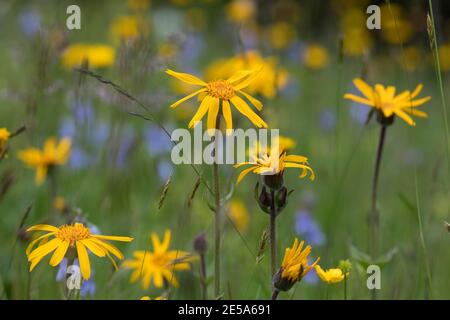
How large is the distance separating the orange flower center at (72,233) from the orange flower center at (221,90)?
0.93ft

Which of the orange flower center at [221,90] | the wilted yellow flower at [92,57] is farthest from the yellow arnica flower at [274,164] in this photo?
the wilted yellow flower at [92,57]

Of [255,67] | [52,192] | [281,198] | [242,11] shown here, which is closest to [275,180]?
[281,198]

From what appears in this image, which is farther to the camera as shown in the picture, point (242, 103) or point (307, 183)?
point (307, 183)

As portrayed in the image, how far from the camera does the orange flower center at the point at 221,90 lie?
3.80 ft

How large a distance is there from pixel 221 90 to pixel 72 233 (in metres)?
0.31

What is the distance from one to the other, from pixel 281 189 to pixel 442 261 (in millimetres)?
1072

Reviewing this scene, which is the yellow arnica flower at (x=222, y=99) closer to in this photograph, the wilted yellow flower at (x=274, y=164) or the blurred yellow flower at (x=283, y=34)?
the wilted yellow flower at (x=274, y=164)

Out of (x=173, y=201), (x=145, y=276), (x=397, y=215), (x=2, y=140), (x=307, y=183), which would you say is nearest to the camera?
(x=2, y=140)

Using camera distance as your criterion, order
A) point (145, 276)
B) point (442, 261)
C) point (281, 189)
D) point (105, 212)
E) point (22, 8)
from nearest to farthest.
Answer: point (281, 189)
point (145, 276)
point (105, 212)
point (442, 261)
point (22, 8)

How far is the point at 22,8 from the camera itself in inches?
180

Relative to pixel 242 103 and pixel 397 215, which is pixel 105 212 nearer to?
pixel 242 103
